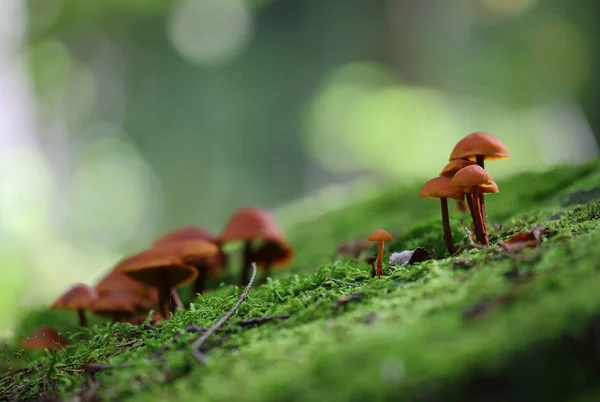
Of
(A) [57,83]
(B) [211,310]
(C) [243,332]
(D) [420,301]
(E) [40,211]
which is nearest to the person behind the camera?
(D) [420,301]

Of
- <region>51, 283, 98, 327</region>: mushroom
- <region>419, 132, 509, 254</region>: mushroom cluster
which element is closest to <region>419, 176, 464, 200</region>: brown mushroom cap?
<region>419, 132, 509, 254</region>: mushroom cluster

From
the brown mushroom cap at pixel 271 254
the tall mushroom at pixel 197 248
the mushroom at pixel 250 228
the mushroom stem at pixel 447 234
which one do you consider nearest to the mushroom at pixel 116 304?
the tall mushroom at pixel 197 248

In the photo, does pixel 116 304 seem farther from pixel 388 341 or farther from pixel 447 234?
pixel 388 341

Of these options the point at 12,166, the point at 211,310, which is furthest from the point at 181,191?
the point at 211,310

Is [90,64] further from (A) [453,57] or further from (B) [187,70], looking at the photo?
(A) [453,57]

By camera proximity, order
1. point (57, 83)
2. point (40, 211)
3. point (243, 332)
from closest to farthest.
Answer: point (243, 332) → point (40, 211) → point (57, 83)

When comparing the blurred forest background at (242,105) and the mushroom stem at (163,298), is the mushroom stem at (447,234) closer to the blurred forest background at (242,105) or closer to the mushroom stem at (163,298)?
the mushroom stem at (163,298)
